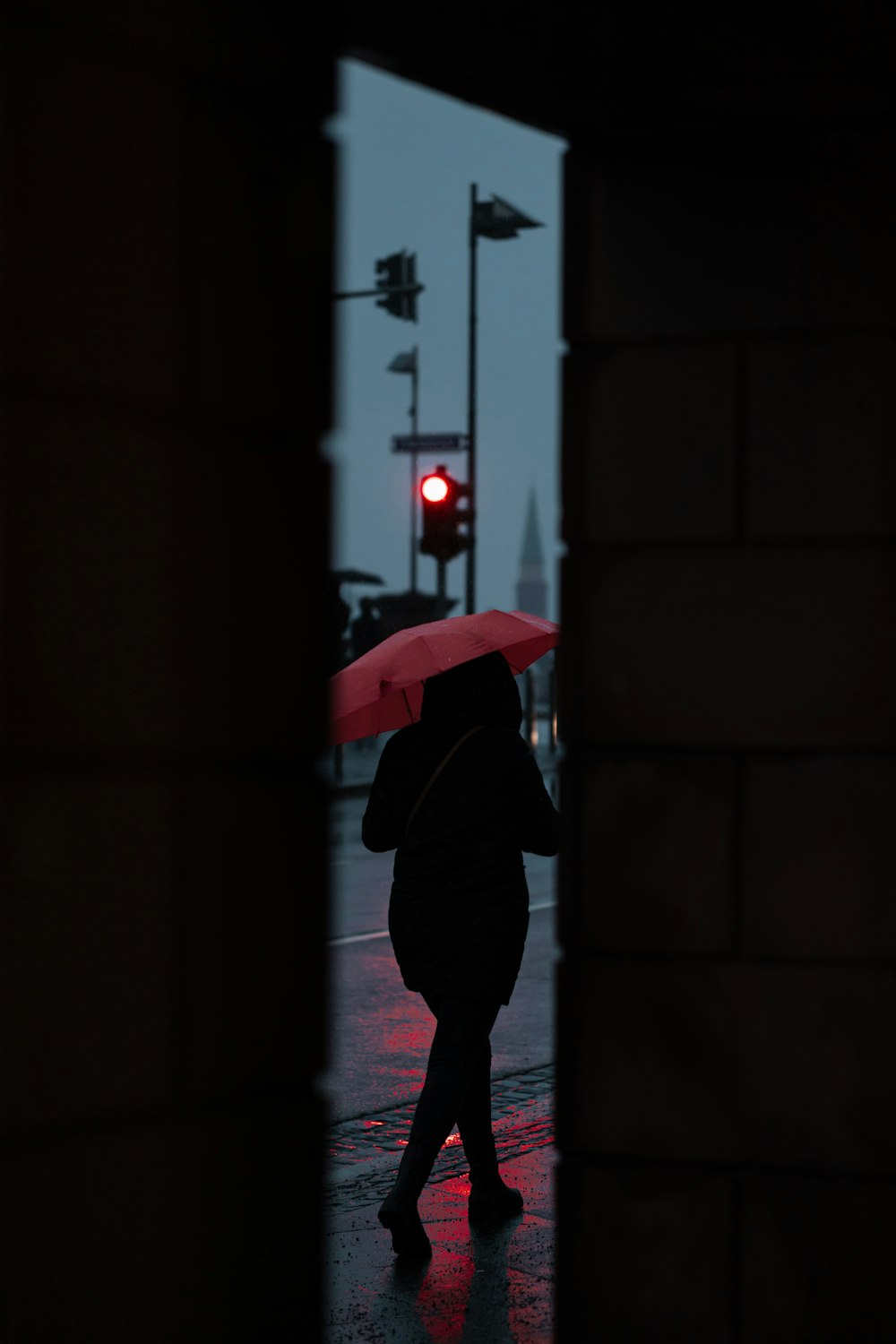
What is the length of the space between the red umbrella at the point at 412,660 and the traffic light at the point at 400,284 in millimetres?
15293

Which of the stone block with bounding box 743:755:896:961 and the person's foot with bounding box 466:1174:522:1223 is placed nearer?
the stone block with bounding box 743:755:896:961

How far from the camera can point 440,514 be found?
20359 millimetres

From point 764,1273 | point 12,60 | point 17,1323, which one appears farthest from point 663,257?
point 17,1323

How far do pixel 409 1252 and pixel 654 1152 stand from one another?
174 cm

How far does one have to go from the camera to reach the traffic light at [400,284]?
67.7 ft

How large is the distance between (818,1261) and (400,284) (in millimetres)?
18344

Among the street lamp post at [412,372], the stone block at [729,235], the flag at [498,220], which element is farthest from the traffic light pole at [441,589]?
the stone block at [729,235]

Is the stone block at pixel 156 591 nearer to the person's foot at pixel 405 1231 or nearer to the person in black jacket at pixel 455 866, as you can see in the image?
the person in black jacket at pixel 455 866

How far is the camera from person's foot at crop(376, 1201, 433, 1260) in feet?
16.4

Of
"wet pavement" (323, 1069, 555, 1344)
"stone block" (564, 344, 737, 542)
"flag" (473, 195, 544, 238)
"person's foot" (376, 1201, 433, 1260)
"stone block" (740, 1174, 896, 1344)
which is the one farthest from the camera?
"flag" (473, 195, 544, 238)

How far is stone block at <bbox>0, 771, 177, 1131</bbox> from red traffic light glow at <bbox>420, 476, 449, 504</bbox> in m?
17.3

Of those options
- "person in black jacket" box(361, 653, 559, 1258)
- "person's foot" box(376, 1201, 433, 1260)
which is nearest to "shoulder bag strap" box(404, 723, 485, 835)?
"person in black jacket" box(361, 653, 559, 1258)

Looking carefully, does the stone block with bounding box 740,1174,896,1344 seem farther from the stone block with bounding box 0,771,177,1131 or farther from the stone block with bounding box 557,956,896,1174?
the stone block with bounding box 0,771,177,1131

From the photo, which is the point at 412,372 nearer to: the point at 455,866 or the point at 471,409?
the point at 471,409
